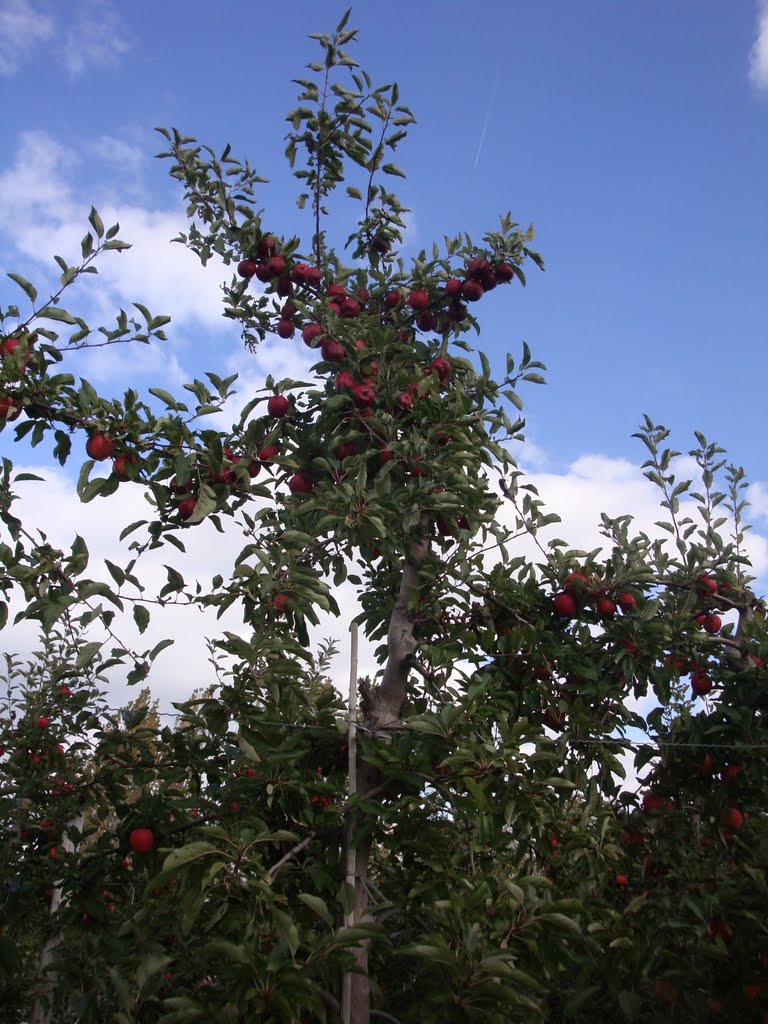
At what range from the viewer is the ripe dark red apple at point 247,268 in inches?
153

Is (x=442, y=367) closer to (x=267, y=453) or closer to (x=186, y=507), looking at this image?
(x=267, y=453)

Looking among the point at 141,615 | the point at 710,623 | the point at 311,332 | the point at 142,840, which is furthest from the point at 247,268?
the point at 710,623

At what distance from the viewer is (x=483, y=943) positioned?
1998 mm

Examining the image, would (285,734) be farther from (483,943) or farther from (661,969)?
(661,969)

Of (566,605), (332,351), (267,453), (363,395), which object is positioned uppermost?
(332,351)

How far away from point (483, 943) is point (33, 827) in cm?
218

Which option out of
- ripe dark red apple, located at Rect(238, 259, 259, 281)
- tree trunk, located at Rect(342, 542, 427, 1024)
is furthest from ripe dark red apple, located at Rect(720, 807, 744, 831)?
ripe dark red apple, located at Rect(238, 259, 259, 281)

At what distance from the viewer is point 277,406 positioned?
137 inches

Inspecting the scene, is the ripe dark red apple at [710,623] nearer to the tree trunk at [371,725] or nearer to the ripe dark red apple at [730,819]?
the ripe dark red apple at [730,819]

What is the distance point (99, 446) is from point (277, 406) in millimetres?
1116

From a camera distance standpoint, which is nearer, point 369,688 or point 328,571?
point 369,688

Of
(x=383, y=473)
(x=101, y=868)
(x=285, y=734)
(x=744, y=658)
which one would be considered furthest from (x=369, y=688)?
(x=744, y=658)

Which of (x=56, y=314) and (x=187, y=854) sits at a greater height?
(x=56, y=314)

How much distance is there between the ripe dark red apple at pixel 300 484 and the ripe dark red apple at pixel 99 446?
1.08 metres
